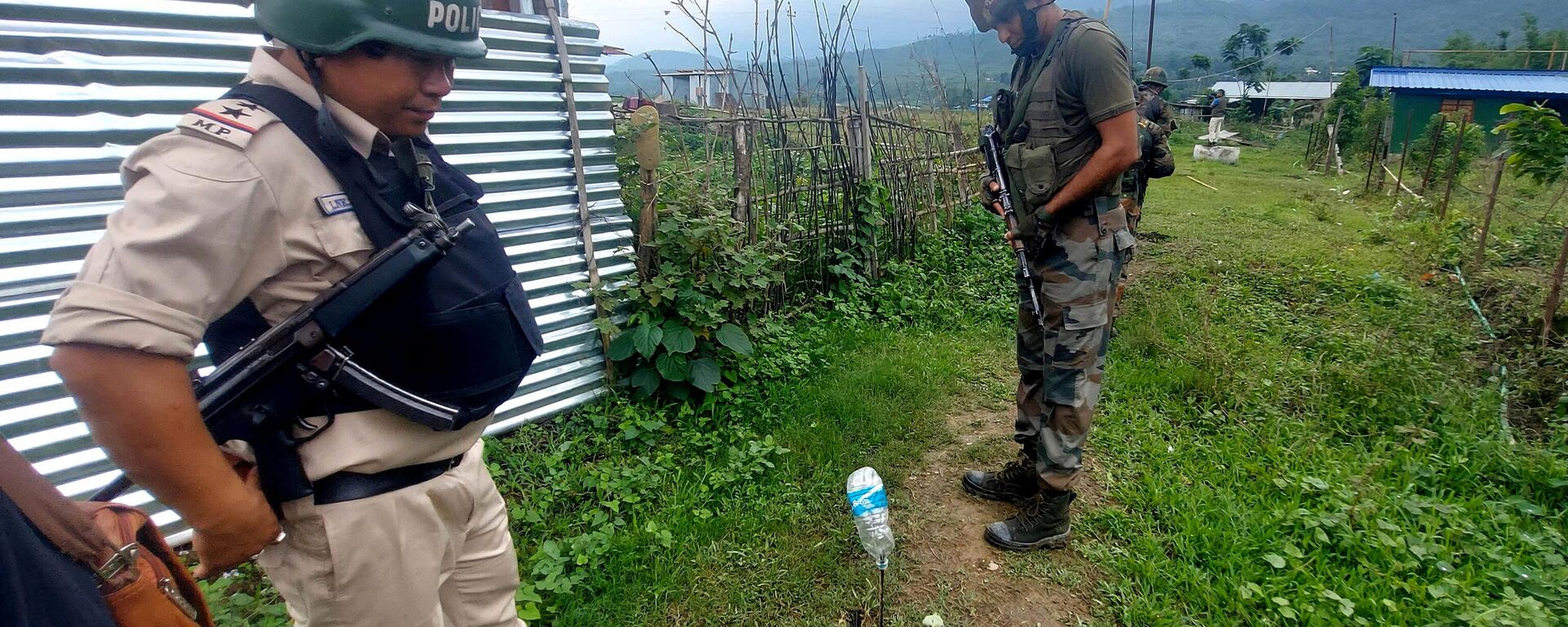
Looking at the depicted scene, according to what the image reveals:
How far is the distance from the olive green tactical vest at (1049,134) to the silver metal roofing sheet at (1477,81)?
82.2 feet

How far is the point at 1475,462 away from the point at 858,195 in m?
3.55

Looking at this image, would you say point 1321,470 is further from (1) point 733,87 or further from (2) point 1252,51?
(2) point 1252,51

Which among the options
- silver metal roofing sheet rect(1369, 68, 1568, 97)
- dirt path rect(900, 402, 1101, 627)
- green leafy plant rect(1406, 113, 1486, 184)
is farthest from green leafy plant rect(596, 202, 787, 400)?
silver metal roofing sheet rect(1369, 68, 1568, 97)

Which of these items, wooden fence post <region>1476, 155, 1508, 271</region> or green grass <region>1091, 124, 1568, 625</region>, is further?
wooden fence post <region>1476, 155, 1508, 271</region>

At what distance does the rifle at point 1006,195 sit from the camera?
8.99 feet

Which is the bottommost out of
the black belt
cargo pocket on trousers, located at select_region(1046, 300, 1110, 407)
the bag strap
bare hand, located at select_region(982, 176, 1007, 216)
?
cargo pocket on trousers, located at select_region(1046, 300, 1110, 407)

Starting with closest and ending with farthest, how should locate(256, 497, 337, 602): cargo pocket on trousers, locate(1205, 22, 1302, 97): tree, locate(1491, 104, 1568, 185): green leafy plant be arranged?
locate(256, 497, 337, 602): cargo pocket on trousers → locate(1491, 104, 1568, 185): green leafy plant → locate(1205, 22, 1302, 97): tree

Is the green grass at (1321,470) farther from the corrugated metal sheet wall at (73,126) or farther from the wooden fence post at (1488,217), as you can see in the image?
the corrugated metal sheet wall at (73,126)

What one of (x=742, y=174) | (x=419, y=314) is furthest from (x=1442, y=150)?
(x=419, y=314)

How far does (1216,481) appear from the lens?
3.01 meters

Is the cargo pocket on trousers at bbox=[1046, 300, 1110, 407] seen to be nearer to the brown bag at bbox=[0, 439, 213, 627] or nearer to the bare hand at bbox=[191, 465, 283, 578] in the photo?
the bare hand at bbox=[191, 465, 283, 578]

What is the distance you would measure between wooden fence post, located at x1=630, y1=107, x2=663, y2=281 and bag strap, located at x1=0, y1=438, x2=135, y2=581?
100 inches

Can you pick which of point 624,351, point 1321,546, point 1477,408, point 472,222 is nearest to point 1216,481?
point 1321,546

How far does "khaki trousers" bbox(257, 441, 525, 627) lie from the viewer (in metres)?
1.29
